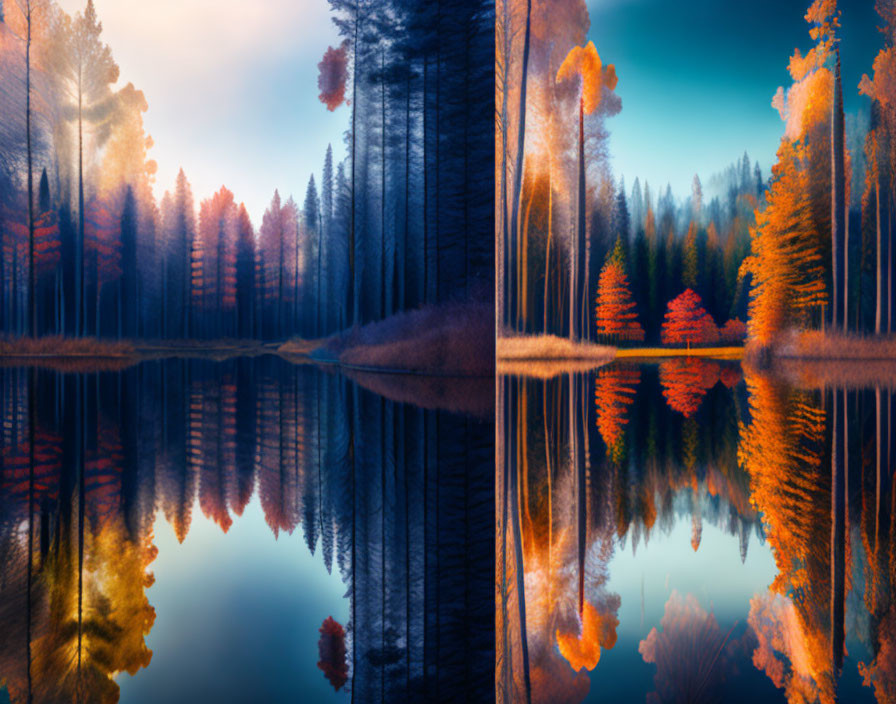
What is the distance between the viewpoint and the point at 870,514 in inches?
29.2

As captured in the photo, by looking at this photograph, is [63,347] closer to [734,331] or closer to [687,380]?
[687,380]

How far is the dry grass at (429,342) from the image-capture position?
71.1 inches

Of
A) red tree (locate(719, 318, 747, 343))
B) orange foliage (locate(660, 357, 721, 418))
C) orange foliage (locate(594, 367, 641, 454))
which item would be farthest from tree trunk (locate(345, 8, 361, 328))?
red tree (locate(719, 318, 747, 343))

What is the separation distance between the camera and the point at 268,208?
1.72 meters

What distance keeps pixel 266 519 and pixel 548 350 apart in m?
2.04

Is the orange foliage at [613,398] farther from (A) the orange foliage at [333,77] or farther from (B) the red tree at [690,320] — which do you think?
(A) the orange foliage at [333,77]

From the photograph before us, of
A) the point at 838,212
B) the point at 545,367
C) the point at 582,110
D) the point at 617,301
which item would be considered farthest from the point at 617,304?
the point at 838,212

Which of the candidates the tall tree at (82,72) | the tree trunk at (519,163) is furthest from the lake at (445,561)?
the tree trunk at (519,163)

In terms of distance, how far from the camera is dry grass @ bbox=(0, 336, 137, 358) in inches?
87.7

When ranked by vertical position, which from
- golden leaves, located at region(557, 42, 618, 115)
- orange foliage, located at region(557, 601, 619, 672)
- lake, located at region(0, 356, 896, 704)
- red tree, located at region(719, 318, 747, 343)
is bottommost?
orange foliage, located at region(557, 601, 619, 672)

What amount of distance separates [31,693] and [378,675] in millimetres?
310

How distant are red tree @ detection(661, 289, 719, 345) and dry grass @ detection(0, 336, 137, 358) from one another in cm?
248

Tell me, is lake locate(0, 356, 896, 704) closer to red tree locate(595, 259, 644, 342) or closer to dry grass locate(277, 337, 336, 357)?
dry grass locate(277, 337, 336, 357)

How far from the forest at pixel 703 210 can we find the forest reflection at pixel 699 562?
0.88 metres
